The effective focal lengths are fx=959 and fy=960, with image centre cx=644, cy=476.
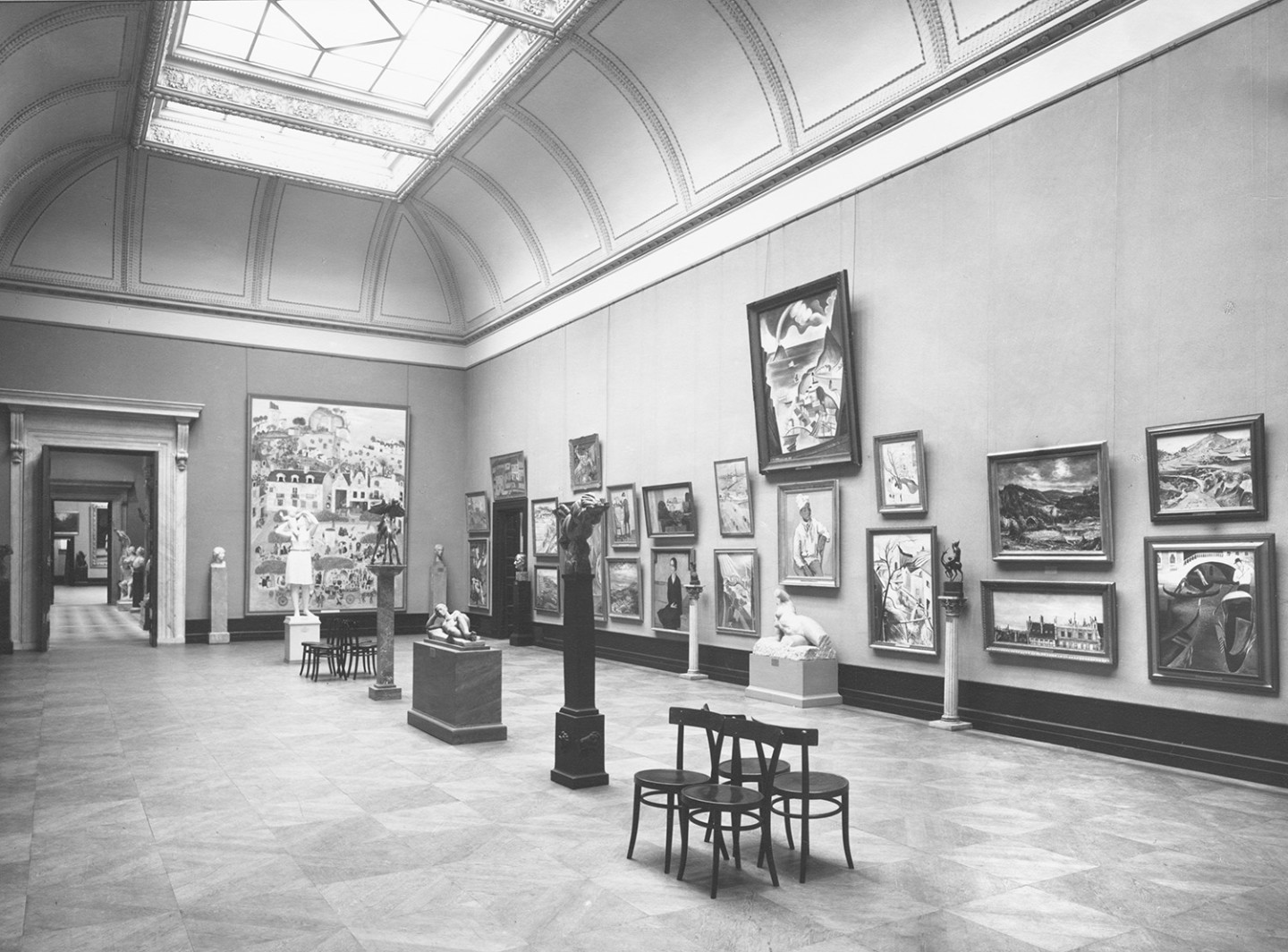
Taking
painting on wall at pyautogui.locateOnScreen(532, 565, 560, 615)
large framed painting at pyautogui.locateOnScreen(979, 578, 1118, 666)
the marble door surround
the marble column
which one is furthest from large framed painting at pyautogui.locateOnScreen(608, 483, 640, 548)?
the marble door surround

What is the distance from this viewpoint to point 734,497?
1448 cm

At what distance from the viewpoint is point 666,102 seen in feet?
49.5

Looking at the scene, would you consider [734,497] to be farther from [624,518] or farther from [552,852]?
[552,852]

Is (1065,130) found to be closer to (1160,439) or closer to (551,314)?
(1160,439)

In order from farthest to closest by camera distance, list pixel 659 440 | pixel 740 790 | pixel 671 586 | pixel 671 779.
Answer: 1. pixel 659 440
2. pixel 671 586
3. pixel 671 779
4. pixel 740 790

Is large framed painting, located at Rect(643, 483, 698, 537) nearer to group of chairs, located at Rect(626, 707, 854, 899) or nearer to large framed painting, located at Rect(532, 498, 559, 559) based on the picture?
large framed painting, located at Rect(532, 498, 559, 559)

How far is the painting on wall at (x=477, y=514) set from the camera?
75.1 ft

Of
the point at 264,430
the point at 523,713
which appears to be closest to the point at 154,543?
the point at 264,430

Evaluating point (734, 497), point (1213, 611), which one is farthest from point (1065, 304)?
point (734, 497)

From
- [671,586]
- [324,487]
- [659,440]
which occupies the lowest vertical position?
[671,586]

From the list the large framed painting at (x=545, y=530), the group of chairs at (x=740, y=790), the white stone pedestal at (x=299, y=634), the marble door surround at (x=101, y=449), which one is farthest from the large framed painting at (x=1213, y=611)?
the marble door surround at (x=101, y=449)

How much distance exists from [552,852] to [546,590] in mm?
13967

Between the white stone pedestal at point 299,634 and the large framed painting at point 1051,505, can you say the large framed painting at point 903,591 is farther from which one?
the white stone pedestal at point 299,634

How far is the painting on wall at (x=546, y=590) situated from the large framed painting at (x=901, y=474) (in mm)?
9253
